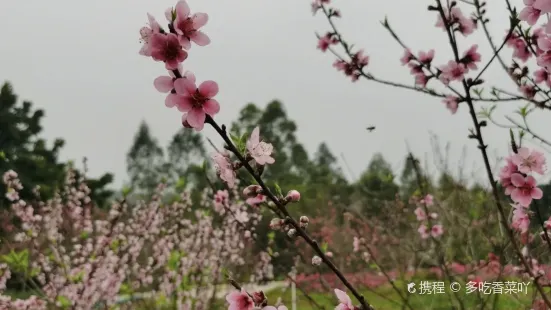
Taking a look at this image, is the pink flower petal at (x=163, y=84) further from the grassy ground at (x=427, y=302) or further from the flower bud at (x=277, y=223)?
the grassy ground at (x=427, y=302)

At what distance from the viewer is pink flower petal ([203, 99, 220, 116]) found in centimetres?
136

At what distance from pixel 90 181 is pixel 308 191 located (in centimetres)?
990

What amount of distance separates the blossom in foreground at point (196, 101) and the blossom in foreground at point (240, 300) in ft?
1.52

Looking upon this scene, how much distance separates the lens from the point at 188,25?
4.53ft

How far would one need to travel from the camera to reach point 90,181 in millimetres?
21938

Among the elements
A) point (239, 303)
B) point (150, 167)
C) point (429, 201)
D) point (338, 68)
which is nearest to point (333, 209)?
point (429, 201)

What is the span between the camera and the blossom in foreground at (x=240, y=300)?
1.35 meters

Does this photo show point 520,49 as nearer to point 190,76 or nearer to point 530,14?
point 530,14

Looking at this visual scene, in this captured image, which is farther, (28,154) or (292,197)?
(28,154)

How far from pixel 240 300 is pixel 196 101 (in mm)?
564

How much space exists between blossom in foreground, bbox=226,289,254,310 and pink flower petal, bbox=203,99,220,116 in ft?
1.63

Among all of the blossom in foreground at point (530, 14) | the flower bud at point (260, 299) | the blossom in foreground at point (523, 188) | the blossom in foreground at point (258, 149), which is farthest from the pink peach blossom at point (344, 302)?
the blossom in foreground at point (530, 14)

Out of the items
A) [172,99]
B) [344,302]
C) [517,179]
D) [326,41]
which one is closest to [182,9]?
[172,99]

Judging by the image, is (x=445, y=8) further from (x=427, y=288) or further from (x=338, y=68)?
(x=427, y=288)
